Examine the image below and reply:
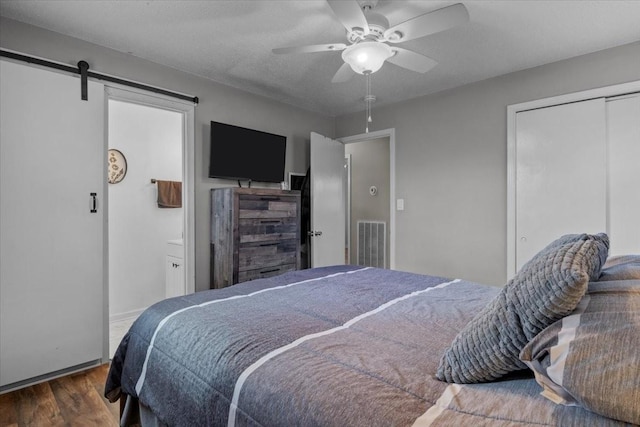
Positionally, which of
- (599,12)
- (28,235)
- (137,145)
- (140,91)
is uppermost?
(599,12)

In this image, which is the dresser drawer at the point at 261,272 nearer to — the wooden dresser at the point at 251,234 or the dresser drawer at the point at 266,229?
the wooden dresser at the point at 251,234

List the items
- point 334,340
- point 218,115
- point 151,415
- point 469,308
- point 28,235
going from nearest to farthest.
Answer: point 334,340, point 151,415, point 469,308, point 28,235, point 218,115

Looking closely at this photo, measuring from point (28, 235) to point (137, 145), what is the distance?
181 cm

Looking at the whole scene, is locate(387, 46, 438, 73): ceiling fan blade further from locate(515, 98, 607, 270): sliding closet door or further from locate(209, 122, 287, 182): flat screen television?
locate(209, 122, 287, 182): flat screen television

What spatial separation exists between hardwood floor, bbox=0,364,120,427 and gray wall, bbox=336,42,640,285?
9.70 feet

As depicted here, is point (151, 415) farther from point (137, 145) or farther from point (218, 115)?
point (137, 145)

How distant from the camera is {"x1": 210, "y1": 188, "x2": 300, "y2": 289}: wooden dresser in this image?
3.05 metres

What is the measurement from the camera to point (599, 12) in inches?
84.5

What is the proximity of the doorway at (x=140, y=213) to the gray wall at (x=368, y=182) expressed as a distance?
8.51 ft

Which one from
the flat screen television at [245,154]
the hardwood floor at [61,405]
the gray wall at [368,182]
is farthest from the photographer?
the gray wall at [368,182]

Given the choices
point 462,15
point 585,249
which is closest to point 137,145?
point 462,15

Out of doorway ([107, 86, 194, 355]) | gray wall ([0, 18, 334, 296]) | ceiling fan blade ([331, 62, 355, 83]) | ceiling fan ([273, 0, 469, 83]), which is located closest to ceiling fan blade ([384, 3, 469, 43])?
ceiling fan ([273, 0, 469, 83])

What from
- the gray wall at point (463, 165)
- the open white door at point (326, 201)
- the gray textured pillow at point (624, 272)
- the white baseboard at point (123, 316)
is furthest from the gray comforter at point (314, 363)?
the white baseboard at point (123, 316)

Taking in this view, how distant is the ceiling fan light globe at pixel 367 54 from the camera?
1.95 m
